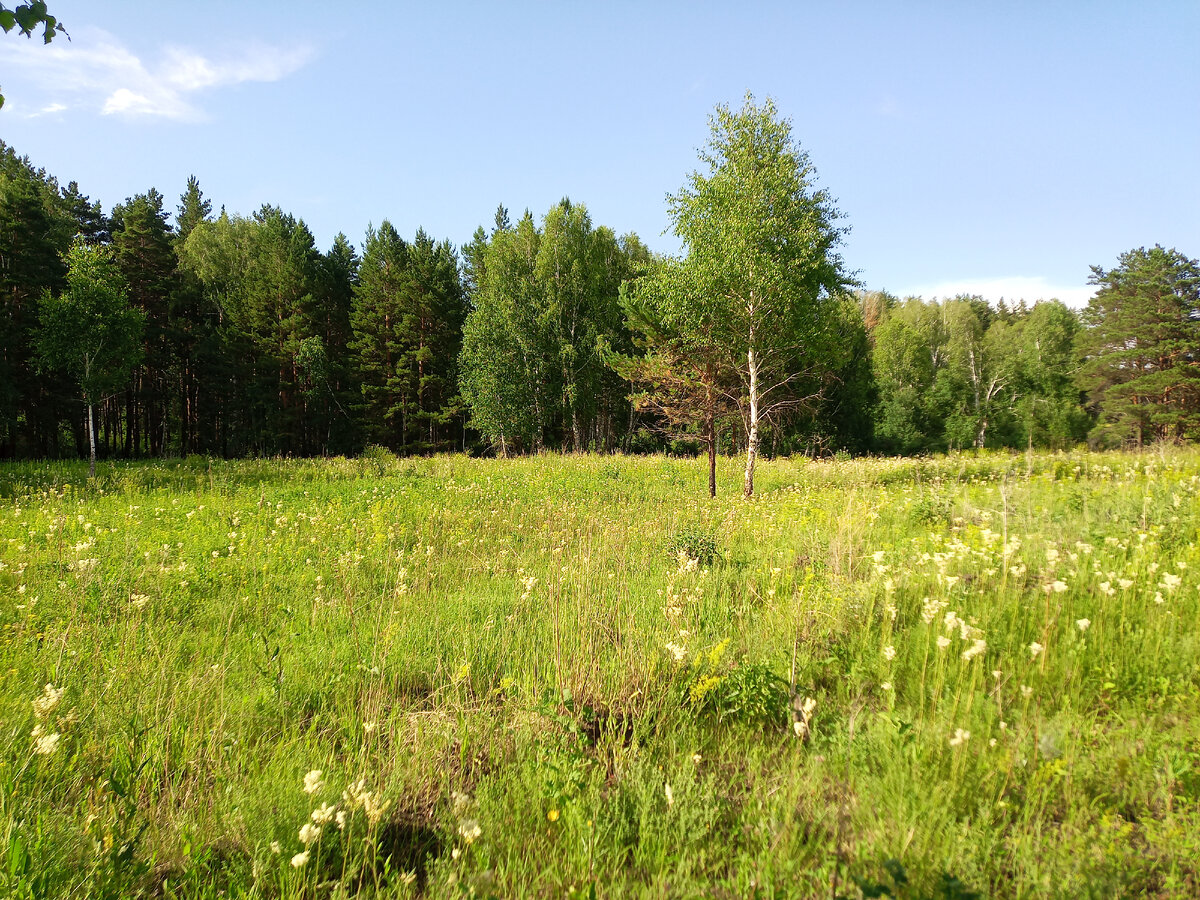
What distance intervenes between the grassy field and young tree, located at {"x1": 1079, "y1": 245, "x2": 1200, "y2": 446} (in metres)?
40.6

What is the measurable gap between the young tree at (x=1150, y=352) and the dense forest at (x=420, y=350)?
132 mm

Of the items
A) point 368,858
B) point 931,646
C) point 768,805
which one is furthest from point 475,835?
point 931,646

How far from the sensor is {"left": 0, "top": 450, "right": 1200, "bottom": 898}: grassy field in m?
1.90

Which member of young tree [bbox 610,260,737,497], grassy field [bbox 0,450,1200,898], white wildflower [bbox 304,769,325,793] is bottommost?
grassy field [bbox 0,450,1200,898]

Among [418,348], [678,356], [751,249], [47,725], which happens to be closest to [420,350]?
[418,348]

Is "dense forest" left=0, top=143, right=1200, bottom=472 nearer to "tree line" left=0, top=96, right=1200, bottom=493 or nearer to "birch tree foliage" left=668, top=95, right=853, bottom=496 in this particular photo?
"tree line" left=0, top=96, right=1200, bottom=493

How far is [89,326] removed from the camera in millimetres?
16688

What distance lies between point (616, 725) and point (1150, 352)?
1930 inches

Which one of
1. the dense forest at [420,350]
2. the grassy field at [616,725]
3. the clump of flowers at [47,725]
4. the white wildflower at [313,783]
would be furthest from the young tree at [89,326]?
the white wildflower at [313,783]

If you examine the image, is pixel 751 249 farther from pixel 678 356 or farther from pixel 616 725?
pixel 616 725

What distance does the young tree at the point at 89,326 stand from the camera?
54.0 ft

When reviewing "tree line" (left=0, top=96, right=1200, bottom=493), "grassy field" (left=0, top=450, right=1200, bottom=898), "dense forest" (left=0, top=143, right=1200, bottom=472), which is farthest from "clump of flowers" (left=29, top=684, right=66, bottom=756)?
"dense forest" (left=0, top=143, right=1200, bottom=472)

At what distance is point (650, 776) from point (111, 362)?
26.1 meters

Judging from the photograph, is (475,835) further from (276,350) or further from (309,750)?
(276,350)
